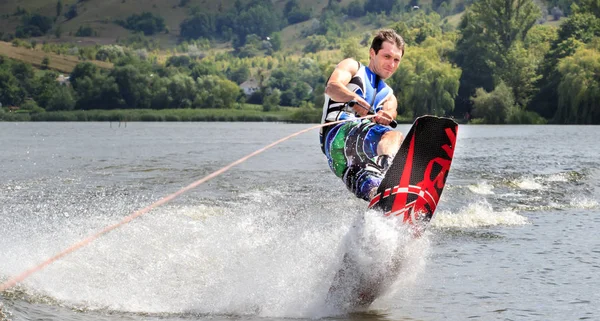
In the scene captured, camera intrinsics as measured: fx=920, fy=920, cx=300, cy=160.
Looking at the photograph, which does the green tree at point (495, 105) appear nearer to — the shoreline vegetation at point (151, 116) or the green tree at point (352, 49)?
the green tree at point (352, 49)

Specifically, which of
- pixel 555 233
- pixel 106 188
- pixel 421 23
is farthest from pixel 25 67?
pixel 555 233

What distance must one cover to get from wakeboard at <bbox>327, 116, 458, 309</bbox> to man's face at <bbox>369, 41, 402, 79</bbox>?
0.62m

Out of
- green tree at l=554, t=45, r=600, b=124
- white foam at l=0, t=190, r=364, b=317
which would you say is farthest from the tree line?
white foam at l=0, t=190, r=364, b=317

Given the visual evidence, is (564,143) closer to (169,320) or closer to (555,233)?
(555,233)

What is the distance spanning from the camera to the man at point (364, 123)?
8070 millimetres

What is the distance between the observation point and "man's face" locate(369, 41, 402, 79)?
8266 millimetres

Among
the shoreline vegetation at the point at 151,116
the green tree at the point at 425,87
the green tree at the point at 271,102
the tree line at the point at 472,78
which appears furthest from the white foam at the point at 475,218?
the green tree at the point at 271,102

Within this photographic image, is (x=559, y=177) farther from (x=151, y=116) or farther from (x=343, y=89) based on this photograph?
(x=151, y=116)

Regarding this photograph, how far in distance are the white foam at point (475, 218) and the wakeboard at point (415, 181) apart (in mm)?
6820

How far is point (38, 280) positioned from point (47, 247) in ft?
5.07

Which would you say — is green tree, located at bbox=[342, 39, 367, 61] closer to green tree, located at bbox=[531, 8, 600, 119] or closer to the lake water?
green tree, located at bbox=[531, 8, 600, 119]

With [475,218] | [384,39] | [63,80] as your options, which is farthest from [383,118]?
[63,80]

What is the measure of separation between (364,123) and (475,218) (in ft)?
25.1

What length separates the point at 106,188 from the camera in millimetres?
21547
